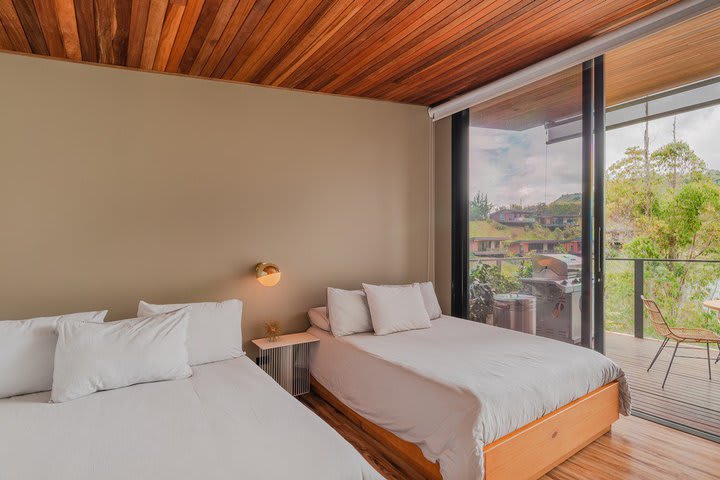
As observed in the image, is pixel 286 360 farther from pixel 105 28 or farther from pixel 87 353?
pixel 105 28

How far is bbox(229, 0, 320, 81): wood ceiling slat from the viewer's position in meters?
2.19

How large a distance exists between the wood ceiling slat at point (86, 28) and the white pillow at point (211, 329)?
1.65 meters

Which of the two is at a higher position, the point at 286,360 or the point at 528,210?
the point at 528,210

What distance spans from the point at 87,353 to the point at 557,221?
3.15m

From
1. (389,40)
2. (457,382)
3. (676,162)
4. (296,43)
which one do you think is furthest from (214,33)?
(676,162)

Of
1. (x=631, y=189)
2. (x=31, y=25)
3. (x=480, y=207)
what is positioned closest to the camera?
(x=31, y=25)

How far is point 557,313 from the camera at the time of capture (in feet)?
10.0

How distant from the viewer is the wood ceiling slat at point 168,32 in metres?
2.15

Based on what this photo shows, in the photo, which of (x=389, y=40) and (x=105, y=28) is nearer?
(x=105, y=28)

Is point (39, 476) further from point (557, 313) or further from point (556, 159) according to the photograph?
point (556, 159)

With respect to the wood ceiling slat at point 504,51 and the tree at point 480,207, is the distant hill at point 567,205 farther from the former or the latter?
the wood ceiling slat at point 504,51

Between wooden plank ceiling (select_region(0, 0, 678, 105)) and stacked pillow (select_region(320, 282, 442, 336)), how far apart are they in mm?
1747

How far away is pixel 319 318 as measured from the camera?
10.7ft

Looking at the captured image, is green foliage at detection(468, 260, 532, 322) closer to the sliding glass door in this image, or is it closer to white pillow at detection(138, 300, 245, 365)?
the sliding glass door
